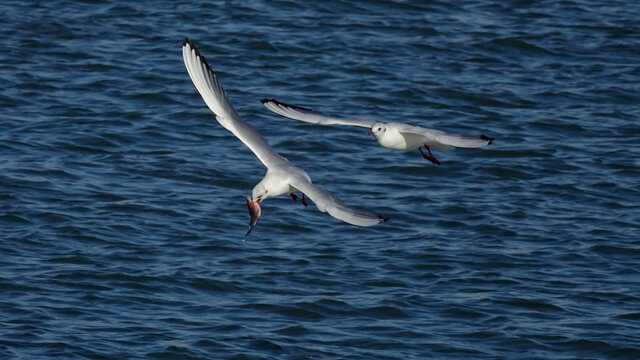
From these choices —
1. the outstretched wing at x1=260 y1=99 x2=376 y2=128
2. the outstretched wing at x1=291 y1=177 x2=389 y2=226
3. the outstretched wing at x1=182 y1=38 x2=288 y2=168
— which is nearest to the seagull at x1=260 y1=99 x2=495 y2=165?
the outstretched wing at x1=260 y1=99 x2=376 y2=128

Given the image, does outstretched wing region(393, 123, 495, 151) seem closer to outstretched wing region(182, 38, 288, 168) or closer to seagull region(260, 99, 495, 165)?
seagull region(260, 99, 495, 165)

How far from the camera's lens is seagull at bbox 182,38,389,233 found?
8922 mm

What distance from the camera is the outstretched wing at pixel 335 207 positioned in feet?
28.1

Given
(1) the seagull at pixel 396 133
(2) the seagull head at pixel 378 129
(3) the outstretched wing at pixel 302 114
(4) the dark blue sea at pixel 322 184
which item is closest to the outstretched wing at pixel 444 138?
(1) the seagull at pixel 396 133

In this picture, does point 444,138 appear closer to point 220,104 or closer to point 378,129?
point 378,129

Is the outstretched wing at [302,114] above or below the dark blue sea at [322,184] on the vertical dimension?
above

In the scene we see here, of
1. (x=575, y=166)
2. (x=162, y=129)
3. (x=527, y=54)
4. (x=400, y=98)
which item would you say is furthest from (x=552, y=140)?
(x=162, y=129)

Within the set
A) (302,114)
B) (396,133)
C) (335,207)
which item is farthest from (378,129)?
(335,207)

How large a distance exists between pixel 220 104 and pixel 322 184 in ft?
16.8

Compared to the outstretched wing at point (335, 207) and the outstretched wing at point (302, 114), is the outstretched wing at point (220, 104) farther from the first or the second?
the outstretched wing at point (335, 207)

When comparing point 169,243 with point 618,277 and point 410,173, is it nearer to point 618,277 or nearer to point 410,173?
point 410,173

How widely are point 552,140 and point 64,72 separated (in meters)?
7.94

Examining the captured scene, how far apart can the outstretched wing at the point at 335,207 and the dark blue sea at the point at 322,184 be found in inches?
118

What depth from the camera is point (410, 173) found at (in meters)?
16.9
